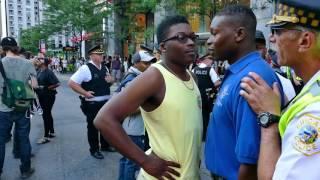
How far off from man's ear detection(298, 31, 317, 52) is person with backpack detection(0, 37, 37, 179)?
462 cm

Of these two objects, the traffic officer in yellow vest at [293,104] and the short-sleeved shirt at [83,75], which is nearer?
the traffic officer in yellow vest at [293,104]

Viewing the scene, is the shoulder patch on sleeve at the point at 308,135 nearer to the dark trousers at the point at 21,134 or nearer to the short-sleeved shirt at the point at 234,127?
the short-sleeved shirt at the point at 234,127

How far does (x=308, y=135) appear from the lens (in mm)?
1238

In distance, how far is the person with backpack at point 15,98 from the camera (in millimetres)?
5359

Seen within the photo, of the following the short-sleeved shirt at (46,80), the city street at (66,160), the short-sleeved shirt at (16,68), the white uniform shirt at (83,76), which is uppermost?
the short-sleeved shirt at (16,68)

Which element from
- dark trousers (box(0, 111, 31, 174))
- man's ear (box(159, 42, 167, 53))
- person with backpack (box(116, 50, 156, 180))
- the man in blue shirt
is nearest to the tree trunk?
dark trousers (box(0, 111, 31, 174))

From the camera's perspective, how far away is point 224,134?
77.0 inches

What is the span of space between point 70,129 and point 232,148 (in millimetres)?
7749

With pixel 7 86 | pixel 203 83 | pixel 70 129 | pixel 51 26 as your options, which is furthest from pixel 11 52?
pixel 51 26

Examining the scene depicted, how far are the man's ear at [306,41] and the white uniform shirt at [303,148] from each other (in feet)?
0.99

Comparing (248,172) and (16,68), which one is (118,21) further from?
(248,172)

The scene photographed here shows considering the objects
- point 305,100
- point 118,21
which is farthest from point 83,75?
point 118,21

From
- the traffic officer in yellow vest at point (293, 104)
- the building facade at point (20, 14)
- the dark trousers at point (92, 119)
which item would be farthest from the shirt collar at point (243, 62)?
the building facade at point (20, 14)

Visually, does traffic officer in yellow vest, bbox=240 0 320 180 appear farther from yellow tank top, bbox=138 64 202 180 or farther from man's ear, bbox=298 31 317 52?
yellow tank top, bbox=138 64 202 180
